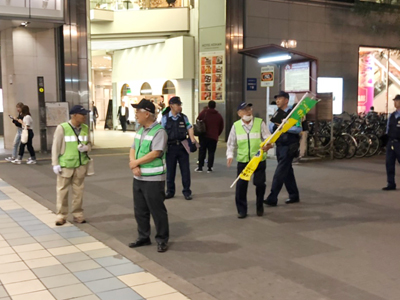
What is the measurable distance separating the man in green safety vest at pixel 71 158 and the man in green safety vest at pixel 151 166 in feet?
4.53

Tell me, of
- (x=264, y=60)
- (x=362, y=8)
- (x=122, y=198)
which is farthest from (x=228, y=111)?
(x=122, y=198)

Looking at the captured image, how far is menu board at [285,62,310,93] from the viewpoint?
42.1ft

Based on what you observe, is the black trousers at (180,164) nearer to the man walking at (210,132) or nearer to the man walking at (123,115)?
the man walking at (210,132)


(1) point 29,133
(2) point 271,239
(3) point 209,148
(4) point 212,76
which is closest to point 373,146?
(3) point 209,148

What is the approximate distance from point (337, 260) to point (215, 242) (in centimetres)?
149

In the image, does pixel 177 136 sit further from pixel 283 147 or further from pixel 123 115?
pixel 123 115

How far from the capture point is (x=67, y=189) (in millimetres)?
6656

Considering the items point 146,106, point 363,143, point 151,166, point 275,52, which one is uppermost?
point 275,52

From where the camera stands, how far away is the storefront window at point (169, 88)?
22819 millimetres

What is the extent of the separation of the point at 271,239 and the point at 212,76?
14.3m

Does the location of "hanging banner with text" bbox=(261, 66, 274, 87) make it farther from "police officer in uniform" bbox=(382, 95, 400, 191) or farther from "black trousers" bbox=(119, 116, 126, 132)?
"black trousers" bbox=(119, 116, 126, 132)

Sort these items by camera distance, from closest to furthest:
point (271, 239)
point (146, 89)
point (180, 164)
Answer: point (271, 239) < point (180, 164) < point (146, 89)

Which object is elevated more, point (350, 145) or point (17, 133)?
point (17, 133)

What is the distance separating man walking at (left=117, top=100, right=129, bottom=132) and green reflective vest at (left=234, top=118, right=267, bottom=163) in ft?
64.8
